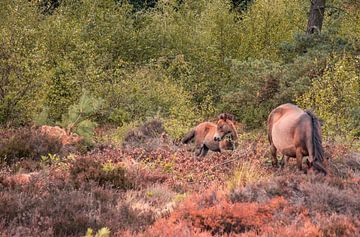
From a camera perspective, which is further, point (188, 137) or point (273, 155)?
point (188, 137)

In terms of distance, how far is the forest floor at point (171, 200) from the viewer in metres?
6.66

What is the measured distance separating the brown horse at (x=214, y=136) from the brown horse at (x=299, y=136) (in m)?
1.90

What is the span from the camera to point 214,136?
13227mm

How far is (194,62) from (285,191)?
68.9ft

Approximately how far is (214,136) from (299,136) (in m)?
3.55

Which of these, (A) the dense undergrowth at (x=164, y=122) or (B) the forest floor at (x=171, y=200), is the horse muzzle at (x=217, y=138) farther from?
(B) the forest floor at (x=171, y=200)

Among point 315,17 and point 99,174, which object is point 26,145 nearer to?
point 99,174

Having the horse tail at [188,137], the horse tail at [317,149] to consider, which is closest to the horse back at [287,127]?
the horse tail at [317,149]

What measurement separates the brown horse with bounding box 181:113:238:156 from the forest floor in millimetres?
2064

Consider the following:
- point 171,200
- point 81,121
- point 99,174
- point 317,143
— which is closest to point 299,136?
point 317,143

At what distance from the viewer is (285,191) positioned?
8414mm

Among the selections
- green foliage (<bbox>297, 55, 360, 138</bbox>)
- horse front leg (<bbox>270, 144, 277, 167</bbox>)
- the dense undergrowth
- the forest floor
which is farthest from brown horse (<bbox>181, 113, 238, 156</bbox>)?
green foliage (<bbox>297, 55, 360, 138</bbox>)

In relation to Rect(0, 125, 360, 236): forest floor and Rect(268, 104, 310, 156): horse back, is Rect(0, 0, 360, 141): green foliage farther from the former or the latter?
Rect(268, 104, 310, 156): horse back

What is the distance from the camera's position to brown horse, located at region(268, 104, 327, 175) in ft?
31.7
